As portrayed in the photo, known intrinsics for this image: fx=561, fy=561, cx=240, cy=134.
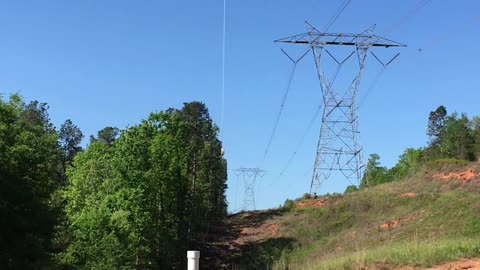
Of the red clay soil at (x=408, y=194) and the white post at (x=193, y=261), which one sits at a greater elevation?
the red clay soil at (x=408, y=194)

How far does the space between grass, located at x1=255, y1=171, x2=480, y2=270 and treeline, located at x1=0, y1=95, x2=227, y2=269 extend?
928cm

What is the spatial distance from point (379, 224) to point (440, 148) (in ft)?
189

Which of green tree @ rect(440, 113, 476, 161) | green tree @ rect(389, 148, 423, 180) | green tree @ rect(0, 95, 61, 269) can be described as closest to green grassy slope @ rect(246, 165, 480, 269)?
green tree @ rect(0, 95, 61, 269)

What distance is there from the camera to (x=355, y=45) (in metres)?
40.9

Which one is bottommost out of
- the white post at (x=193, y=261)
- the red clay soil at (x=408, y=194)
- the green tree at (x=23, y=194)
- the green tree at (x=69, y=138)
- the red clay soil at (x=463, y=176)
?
the white post at (x=193, y=261)

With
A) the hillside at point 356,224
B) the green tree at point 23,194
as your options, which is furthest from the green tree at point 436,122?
the green tree at point 23,194

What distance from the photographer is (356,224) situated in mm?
48219

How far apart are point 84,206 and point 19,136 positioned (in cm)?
1248

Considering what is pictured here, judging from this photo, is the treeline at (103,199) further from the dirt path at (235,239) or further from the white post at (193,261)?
the white post at (193,261)

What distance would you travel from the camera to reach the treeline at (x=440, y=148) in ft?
278

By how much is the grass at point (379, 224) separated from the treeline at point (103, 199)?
30.4 ft

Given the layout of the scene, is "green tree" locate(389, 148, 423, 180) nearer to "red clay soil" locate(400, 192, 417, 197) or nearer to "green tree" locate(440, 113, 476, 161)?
"green tree" locate(440, 113, 476, 161)

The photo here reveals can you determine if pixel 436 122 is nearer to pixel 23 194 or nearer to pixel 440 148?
pixel 440 148

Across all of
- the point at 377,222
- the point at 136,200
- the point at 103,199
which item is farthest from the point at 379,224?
the point at 103,199
